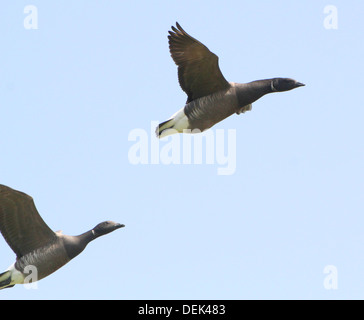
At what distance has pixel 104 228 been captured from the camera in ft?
53.5

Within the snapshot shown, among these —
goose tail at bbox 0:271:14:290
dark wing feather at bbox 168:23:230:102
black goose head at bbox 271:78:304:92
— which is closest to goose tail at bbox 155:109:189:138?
dark wing feather at bbox 168:23:230:102

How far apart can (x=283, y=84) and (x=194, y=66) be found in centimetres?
147

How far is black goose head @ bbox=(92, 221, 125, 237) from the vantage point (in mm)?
16297

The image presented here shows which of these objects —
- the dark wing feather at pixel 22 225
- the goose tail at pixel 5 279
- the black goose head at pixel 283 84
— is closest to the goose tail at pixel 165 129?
the black goose head at pixel 283 84

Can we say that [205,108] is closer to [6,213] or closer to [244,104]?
[244,104]

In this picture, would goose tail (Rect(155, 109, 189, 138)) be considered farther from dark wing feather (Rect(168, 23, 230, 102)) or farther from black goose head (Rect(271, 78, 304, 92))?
black goose head (Rect(271, 78, 304, 92))

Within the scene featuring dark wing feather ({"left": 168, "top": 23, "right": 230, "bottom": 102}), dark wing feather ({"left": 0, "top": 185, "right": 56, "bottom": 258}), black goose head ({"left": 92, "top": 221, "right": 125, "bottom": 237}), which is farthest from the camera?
dark wing feather ({"left": 168, "top": 23, "right": 230, "bottom": 102})

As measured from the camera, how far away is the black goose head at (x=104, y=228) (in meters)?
16.3

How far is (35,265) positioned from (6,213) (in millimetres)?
885

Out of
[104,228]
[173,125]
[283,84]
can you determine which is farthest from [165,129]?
[283,84]

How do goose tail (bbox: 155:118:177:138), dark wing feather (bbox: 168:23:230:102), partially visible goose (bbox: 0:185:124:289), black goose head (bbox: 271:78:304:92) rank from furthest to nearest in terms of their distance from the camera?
1. black goose head (bbox: 271:78:304:92)
2. goose tail (bbox: 155:118:177:138)
3. dark wing feather (bbox: 168:23:230:102)
4. partially visible goose (bbox: 0:185:124:289)
